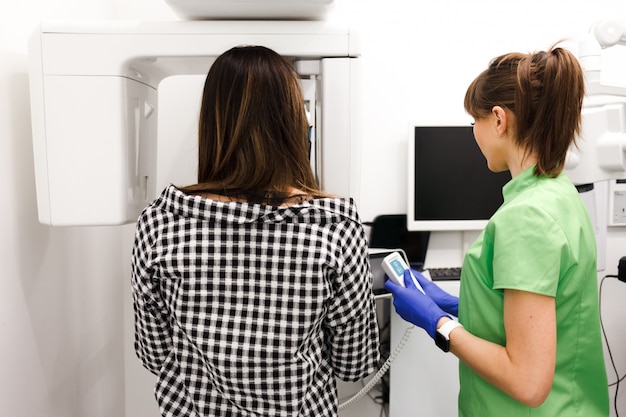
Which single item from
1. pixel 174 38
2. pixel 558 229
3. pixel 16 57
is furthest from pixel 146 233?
pixel 558 229

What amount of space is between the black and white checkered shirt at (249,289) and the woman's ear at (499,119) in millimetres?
329

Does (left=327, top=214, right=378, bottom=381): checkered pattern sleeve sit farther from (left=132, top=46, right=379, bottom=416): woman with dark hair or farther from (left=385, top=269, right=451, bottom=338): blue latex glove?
(left=385, top=269, right=451, bottom=338): blue latex glove

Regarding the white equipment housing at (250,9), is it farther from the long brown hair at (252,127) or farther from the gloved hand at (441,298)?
the gloved hand at (441,298)

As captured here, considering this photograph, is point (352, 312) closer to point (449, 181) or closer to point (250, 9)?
point (250, 9)

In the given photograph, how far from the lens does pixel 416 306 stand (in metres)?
1.10

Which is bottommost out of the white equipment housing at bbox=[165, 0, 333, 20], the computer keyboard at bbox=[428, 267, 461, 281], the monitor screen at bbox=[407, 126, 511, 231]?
the computer keyboard at bbox=[428, 267, 461, 281]

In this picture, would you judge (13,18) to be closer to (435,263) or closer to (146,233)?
(146,233)

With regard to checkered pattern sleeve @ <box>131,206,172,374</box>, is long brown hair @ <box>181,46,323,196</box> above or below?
above

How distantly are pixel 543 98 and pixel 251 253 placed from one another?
0.58 meters

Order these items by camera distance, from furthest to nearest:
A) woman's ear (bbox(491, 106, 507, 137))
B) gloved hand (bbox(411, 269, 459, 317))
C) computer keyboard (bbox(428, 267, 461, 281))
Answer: computer keyboard (bbox(428, 267, 461, 281)), gloved hand (bbox(411, 269, 459, 317)), woman's ear (bbox(491, 106, 507, 137))

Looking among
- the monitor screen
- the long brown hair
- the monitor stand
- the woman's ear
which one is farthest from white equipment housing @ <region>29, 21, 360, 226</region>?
the monitor stand

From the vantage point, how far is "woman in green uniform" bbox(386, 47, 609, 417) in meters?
0.82

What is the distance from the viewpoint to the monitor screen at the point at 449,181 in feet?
5.72

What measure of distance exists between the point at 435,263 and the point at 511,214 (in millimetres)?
1065
